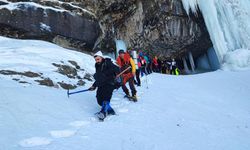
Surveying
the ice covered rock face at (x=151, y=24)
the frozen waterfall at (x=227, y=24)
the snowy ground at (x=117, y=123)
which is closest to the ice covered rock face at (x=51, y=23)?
the ice covered rock face at (x=151, y=24)

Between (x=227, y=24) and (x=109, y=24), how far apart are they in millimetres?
8179

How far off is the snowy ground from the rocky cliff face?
7931 mm

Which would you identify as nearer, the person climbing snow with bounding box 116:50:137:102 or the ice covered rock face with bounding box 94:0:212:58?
the person climbing snow with bounding box 116:50:137:102

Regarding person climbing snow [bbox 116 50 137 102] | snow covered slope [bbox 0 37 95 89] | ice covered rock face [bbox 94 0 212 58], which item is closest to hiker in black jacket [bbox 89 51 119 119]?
person climbing snow [bbox 116 50 137 102]

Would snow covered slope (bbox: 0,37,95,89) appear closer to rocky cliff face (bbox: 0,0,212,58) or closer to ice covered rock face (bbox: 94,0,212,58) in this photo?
rocky cliff face (bbox: 0,0,212,58)

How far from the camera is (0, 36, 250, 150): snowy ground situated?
546 centimetres

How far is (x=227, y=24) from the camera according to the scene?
70.8 ft

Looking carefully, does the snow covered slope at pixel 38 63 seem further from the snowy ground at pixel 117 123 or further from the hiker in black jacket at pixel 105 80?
the hiker in black jacket at pixel 105 80

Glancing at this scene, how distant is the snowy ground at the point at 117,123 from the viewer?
5.46 metres

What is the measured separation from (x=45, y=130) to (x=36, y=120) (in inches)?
20.5

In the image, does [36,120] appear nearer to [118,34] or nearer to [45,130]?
[45,130]

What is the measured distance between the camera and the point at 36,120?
618cm

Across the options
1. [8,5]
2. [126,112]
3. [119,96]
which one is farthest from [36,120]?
[8,5]

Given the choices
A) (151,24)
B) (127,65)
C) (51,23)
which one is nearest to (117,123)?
(127,65)
